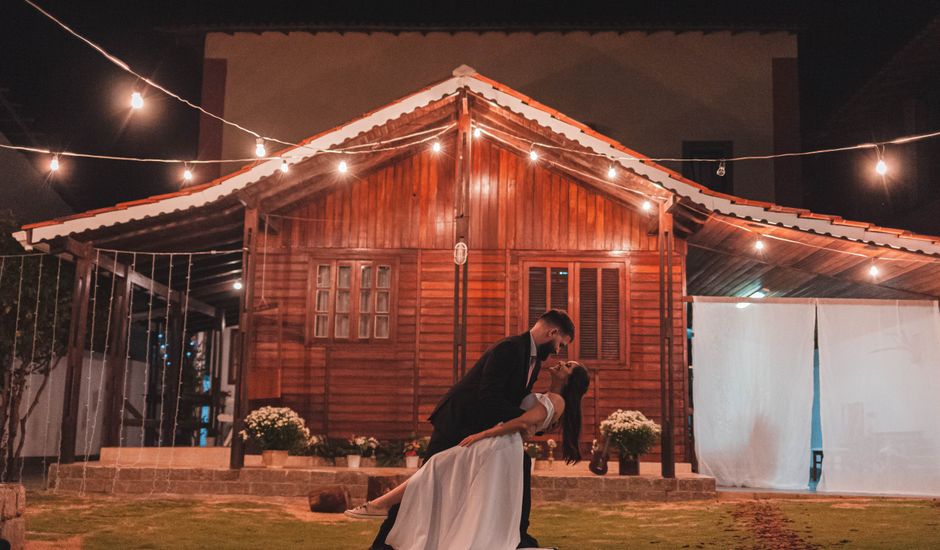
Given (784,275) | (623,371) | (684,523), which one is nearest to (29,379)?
(623,371)

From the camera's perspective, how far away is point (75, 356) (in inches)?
486

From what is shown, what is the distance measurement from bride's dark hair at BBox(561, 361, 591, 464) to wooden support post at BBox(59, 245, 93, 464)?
8.62m

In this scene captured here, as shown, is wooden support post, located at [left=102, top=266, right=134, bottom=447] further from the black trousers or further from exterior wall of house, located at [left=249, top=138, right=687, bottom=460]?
the black trousers

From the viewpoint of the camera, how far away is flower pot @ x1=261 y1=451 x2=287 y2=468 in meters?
12.3

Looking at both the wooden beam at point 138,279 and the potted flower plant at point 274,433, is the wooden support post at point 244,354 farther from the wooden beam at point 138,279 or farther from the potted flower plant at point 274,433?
the wooden beam at point 138,279

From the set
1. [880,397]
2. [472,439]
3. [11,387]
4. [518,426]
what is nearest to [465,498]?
[472,439]

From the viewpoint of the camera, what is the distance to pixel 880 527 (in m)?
9.14

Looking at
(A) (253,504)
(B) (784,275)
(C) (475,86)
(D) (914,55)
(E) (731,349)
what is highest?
(D) (914,55)

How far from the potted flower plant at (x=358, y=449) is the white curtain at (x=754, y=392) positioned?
15.3 ft

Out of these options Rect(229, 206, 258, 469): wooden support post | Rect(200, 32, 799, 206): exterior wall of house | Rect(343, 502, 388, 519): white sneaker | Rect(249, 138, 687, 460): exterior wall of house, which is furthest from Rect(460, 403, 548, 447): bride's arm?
Rect(200, 32, 799, 206): exterior wall of house

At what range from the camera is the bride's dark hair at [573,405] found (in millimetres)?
5688

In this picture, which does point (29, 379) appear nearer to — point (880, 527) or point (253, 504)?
point (253, 504)

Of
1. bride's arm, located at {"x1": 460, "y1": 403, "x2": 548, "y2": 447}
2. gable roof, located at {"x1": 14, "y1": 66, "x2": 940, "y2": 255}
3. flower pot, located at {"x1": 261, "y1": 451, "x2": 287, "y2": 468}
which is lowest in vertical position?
flower pot, located at {"x1": 261, "y1": 451, "x2": 287, "y2": 468}

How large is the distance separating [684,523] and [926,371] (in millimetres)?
5411
